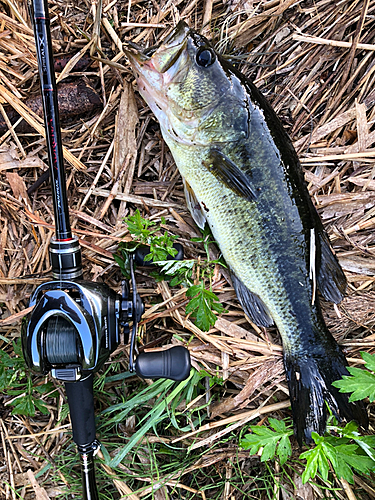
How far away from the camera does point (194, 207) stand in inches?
82.7

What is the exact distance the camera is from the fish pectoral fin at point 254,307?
6.87 feet

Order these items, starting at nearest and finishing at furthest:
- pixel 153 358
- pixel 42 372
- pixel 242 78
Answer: pixel 42 372, pixel 153 358, pixel 242 78

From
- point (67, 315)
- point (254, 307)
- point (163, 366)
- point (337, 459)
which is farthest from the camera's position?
point (254, 307)

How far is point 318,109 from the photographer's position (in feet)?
7.44

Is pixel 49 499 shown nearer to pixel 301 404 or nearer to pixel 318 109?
pixel 301 404

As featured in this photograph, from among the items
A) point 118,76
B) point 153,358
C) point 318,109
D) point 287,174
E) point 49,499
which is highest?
point 118,76

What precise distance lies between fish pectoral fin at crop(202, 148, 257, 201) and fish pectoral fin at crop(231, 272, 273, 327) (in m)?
0.53

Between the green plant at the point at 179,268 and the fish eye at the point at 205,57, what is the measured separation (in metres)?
0.86

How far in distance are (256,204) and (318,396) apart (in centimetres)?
115

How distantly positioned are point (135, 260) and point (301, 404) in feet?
4.12

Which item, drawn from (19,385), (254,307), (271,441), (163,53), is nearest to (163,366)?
(254,307)

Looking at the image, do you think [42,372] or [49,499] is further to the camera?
[49,499]

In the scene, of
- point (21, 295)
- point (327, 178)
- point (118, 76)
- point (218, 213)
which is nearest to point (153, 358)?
point (218, 213)

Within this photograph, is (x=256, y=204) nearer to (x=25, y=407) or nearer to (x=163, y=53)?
(x=163, y=53)
